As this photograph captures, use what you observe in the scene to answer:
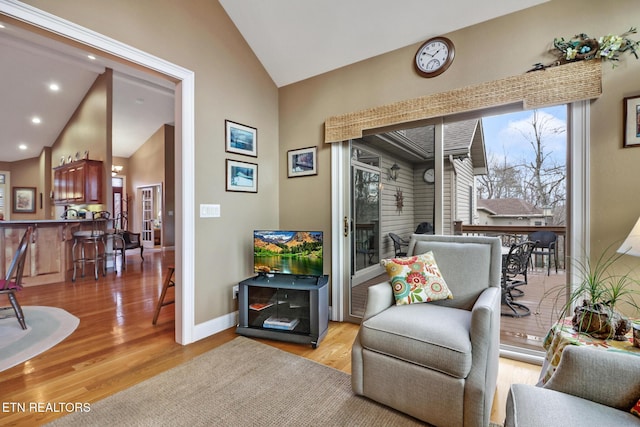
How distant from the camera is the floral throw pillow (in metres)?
1.92

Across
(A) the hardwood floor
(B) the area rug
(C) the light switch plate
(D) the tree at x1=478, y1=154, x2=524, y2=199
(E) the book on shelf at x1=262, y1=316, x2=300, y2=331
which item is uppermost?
(D) the tree at x1=478, y1=154, x2=524, y2=199

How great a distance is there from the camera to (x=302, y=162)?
3197mm

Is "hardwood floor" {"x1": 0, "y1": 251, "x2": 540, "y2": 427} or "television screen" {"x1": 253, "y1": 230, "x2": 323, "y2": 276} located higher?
"television screen" {"x1": 253, "y1": 230, "x2": 323, "y2": 276}

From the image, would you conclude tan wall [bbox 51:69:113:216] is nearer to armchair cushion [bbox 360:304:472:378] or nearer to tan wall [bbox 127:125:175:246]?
tan wall [bbox 127:125:175:246]

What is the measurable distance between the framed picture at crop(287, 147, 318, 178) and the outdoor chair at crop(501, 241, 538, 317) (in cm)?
210

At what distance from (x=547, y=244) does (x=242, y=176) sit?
2824 mm

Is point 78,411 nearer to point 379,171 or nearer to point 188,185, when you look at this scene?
point 188,185

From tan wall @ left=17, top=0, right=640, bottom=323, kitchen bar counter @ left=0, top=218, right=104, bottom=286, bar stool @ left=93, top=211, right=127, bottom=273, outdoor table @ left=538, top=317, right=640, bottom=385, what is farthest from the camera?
bar stool @ left=93, top=211, right=127, bottom=273

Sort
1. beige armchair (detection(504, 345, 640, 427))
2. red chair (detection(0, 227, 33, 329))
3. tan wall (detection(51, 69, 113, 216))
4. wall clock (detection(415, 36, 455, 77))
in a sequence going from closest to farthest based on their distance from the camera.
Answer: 1. beige armchair (detection(504, 345, 640, 427))
2. wall clock (detection(415, 36, 455, 77))
3. red chair (detection(0, 227, 33, 329))
4. tan wall (detection(51, 69, 113, 216))

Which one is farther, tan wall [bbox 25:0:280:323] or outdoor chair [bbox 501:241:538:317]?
outdoor chair [bbox 501:241:538:317]

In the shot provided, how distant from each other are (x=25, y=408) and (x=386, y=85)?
3488 millimetres

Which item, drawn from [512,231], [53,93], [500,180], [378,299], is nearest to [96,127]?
[53,93]

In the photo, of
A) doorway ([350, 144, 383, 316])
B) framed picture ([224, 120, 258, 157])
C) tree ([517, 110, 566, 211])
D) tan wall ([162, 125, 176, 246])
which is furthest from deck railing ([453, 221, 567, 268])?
tan wall ([162, 125, 176, 246])

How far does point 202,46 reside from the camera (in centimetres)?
260
